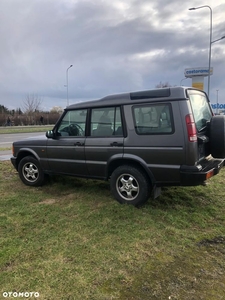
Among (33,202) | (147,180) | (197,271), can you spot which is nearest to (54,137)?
(33,202)

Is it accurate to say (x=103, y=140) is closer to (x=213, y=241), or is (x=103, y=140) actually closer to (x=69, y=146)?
(x=69, y=146)

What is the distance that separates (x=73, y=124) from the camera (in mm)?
4969

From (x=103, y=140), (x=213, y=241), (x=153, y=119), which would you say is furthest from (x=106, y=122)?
(x=213, y=241)

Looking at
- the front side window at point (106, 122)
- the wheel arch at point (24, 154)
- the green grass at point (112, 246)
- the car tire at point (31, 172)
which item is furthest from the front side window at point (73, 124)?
the green grass at point (112, 246)

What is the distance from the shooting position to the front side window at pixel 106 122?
14.2 ft

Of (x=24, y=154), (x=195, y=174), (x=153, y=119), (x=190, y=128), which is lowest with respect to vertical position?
(x=195, y=174)

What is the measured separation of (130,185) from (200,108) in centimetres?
178

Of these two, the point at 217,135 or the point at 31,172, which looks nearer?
the point at 217,135

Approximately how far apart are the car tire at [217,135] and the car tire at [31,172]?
3540 mm

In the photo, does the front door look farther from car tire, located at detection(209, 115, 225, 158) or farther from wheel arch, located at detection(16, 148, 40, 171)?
car tire, located at detection(209, 115, 225, 158)

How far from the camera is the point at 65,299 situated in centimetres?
227

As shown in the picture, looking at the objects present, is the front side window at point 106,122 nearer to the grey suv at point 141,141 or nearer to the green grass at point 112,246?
A: the grey suv at point 141,141

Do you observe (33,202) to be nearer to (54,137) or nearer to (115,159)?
(54,137)

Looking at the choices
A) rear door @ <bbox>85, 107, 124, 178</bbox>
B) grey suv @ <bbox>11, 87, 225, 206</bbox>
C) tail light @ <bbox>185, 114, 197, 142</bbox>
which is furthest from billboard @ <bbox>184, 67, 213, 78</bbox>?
tail light @ <bbox>185, 114, 197, 142</bbox>
